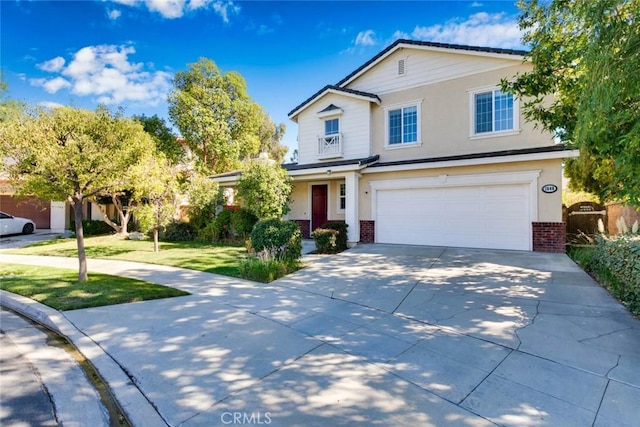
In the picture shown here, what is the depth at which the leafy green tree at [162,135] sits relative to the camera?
20484mm

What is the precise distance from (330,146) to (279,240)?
25.0ft

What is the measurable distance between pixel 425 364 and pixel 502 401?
33.3 inches

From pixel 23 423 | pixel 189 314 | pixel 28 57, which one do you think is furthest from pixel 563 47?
pixel 28 57

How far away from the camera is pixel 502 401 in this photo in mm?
2963

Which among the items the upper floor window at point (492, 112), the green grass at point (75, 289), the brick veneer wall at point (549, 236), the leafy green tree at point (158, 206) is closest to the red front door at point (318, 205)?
the leafy green tree at point (158, 206)

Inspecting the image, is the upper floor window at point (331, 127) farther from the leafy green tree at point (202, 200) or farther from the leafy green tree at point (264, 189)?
the leafy green tree at point (202, 200)

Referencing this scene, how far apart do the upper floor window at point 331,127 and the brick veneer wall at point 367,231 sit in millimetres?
4904

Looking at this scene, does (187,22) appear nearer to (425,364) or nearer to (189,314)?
(189,314)

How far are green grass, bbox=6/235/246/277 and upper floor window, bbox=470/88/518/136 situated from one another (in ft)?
34.0

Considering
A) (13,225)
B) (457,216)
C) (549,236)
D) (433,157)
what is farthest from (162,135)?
(549,236)

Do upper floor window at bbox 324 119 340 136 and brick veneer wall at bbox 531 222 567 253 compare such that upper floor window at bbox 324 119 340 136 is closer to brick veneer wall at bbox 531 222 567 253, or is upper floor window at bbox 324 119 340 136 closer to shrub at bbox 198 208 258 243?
shrub at bbox 198 208 258 243

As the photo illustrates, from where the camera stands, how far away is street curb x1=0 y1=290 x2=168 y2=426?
2885mm

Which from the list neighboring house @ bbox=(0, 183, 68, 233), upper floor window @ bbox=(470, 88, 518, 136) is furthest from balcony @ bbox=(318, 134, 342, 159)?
neighboring house @ bbox=(0, 183, 68, 233)

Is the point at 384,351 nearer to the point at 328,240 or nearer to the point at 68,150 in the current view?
the point at 68,150
